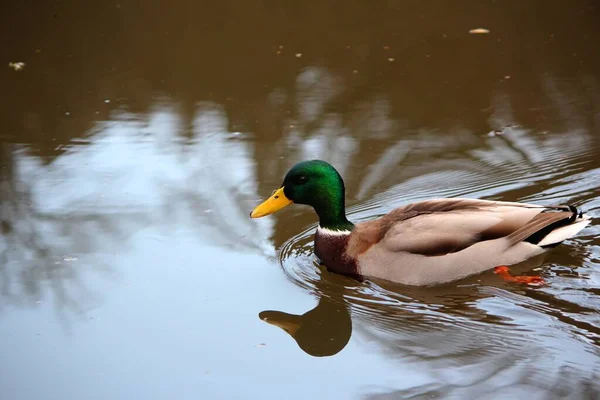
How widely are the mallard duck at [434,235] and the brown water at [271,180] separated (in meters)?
0.11

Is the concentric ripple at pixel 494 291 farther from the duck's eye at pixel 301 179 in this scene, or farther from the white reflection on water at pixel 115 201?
the white reflection on water at pixel 115 201

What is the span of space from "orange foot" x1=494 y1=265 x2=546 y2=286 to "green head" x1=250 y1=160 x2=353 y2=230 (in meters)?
0.98

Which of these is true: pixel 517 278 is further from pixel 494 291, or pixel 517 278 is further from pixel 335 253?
pixel 335 253

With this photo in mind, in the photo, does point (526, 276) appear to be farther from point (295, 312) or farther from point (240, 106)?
point (240, 106)

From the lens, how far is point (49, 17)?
1014 cm

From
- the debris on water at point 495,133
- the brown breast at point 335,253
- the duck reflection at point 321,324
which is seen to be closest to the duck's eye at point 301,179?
the brown breast at point 335,253

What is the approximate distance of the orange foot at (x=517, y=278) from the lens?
16.8ft

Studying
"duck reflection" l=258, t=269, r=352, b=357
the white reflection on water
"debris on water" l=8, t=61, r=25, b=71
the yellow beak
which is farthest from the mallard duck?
"debris on water" l=8, t=61, r=25, b=71

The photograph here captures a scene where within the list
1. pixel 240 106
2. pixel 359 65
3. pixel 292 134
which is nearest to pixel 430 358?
pixel 292 134

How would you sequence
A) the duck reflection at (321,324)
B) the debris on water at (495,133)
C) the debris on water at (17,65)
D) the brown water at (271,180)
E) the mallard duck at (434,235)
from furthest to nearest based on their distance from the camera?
the debris on water at (17,65), the debris on water at (495,133), the mallard duck at (434,235), the duck reflection at (321,324), the brown water at (271,180)

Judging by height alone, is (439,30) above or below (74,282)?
above

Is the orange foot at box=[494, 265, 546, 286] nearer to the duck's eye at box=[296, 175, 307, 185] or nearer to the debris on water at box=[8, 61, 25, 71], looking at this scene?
the duck's eye at box=[296, 175, 307, 185]

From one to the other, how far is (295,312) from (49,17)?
6.53 m

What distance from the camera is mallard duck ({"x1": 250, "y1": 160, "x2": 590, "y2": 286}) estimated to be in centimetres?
524
